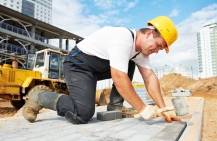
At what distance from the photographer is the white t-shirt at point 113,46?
2.00m

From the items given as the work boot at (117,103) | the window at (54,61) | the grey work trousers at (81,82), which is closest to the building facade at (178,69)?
the window at (54,61)

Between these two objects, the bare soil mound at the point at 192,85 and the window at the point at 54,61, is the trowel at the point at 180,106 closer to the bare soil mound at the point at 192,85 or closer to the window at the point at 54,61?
the window at the point at 54,61

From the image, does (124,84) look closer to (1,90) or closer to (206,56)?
(1,90)

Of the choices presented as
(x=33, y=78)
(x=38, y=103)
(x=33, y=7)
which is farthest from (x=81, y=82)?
(x=33, y=7)

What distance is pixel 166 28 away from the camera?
2170mm

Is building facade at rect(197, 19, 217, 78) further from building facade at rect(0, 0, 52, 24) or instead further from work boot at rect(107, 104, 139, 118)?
work boot at rect(107, 104, 139, 118)

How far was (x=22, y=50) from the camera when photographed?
59.8 feet

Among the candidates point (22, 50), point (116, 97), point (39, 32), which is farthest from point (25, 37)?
point (116, 97)

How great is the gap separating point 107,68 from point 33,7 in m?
80.1

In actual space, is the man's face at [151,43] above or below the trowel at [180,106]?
→ above

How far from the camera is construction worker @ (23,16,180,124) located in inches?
79.0

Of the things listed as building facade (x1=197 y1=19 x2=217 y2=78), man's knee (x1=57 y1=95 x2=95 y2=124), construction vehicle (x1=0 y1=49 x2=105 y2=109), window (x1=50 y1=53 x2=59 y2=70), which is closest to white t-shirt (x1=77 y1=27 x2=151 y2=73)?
man's knee (x1=57 y1=95 x2=95 y2=124)

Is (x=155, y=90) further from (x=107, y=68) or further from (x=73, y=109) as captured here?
(x=73, y=109)

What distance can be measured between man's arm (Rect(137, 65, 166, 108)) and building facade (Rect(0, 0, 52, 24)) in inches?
2991
